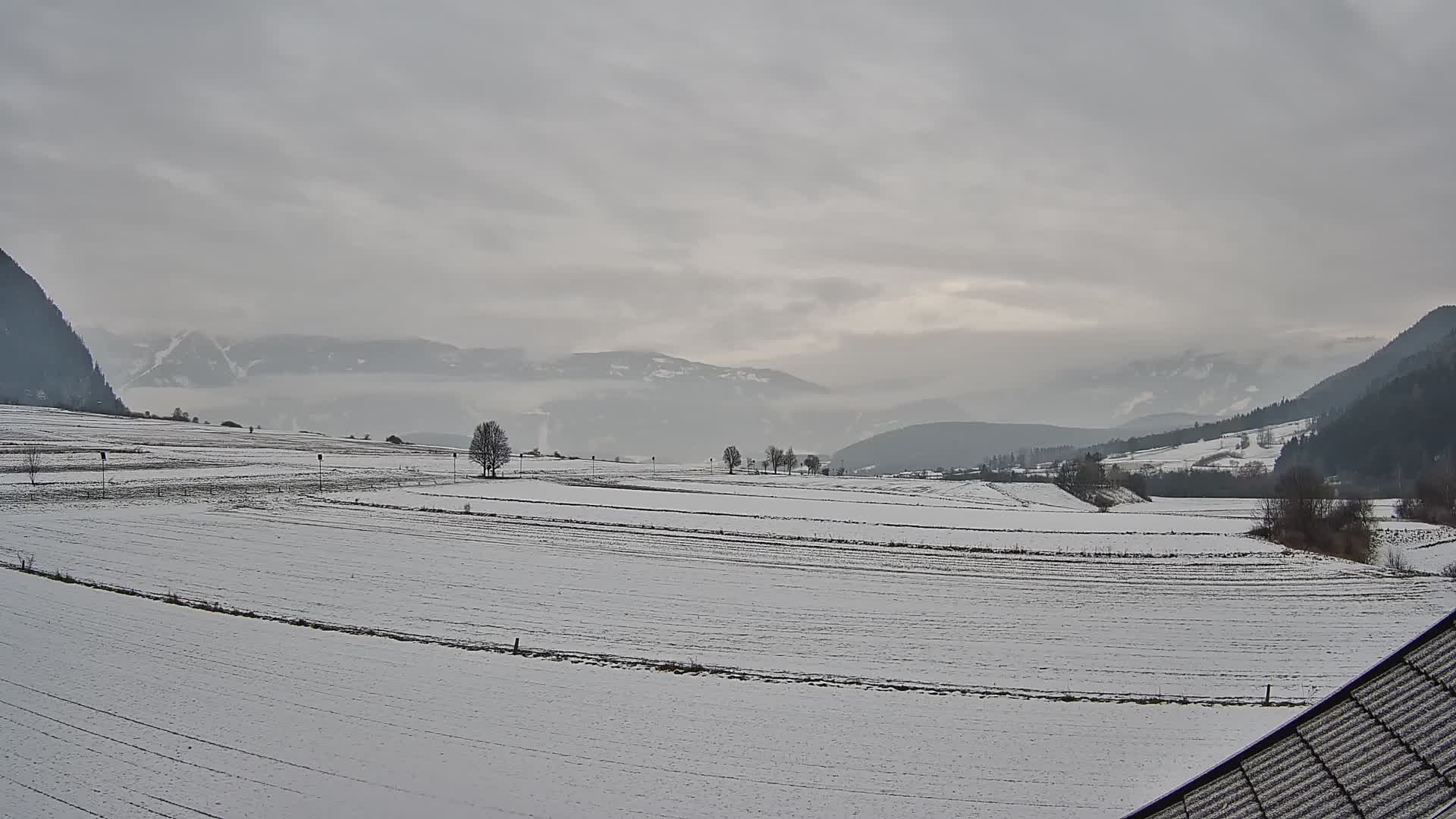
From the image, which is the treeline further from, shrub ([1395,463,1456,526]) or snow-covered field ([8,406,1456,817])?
snow-covered field ([8,406,1456,817])

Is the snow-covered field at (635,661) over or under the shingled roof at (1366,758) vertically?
under

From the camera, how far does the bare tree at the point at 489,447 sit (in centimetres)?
10850

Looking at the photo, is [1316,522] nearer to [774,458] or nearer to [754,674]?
[754,674]

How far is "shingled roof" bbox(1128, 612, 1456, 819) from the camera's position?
18.0 ft

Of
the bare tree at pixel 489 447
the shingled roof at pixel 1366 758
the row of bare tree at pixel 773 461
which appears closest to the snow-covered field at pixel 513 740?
the shingled roof at pixel 1366 758

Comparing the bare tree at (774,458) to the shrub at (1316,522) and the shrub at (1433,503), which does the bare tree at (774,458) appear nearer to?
the shrub at (1433,503)

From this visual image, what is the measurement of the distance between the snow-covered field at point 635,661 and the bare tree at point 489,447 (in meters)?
43.4

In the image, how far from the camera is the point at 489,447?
109 m

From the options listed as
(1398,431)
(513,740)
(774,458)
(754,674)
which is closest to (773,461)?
(774,458)

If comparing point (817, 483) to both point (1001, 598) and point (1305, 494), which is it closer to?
point (1305, 494)

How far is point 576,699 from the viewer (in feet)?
74.7

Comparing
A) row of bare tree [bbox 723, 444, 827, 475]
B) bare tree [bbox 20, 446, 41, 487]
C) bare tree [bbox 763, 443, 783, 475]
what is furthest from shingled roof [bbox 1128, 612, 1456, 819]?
bare tree [bbox 763, 443, 783, 475]

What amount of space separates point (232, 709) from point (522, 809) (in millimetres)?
10132

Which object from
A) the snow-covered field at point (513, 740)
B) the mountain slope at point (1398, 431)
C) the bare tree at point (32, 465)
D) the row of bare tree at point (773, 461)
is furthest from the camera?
the mountain slope at point (1398, 431)
